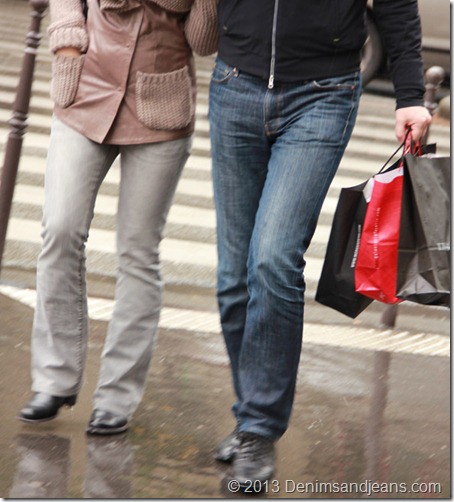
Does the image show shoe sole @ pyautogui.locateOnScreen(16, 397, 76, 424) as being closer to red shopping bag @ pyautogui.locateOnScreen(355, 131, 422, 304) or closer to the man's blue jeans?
the man's blue jeans

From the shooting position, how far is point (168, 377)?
185 inches

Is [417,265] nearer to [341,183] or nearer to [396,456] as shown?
[396,456]

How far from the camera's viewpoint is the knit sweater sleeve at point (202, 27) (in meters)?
3.68

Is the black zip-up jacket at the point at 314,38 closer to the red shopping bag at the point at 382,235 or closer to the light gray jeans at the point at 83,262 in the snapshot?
the red shopping bag at the point at 382,235

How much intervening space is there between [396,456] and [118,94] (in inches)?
63.9

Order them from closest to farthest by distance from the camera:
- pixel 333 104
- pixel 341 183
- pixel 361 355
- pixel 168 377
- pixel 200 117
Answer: pixel 333 104
pixel 168 377
pixel 361 355
pixel 341 183
pixel 200 117

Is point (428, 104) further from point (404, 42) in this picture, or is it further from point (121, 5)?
point (121, 5)

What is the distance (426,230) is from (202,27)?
3.21ft

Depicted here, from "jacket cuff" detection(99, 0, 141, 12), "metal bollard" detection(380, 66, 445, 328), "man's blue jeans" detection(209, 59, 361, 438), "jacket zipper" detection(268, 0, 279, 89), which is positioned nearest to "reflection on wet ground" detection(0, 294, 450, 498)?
"man's blue jeans" detection(209, 59, 361, 438)

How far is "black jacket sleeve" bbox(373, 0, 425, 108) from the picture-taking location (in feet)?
11.9

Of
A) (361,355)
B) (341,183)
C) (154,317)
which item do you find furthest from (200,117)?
(154,317)

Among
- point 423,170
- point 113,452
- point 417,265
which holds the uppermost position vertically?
point 423,170

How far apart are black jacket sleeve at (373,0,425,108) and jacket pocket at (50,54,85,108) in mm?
1005

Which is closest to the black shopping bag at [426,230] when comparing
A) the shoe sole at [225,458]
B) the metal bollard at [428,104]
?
the shoe sole at [225,458]
